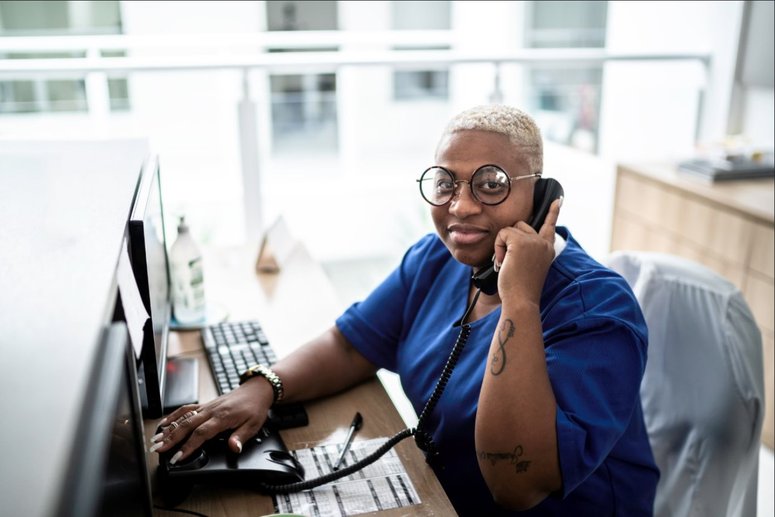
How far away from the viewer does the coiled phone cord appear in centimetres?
99

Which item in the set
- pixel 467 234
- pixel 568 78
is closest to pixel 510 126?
pixel 467 234

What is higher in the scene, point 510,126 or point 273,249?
point 510,126

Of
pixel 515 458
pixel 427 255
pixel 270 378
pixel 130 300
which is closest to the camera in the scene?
pixel 130 300

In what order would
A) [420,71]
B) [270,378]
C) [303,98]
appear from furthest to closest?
[420,71] < [303,98] < [270,378]

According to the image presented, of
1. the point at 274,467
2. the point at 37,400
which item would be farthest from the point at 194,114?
the point at 37,400

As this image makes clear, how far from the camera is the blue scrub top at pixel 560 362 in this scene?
3.16 feet

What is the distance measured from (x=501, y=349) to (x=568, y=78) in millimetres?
4080

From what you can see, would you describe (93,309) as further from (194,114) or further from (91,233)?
(194,114)

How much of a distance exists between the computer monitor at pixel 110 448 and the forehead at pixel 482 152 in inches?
23.4

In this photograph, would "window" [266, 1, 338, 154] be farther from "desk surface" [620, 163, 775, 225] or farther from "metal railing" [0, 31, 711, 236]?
"desk surface" [620, 163, 775, 225]

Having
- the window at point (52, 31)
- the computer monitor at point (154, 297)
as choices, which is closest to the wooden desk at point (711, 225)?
the computer monitor at point (154, 297)

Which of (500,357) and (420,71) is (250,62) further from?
(420,71)

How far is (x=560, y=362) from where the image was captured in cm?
98

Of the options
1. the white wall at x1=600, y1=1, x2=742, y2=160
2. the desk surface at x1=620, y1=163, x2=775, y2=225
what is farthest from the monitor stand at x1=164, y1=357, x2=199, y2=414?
the white wall at x1=600, y1=1, x2=742, y2=160
